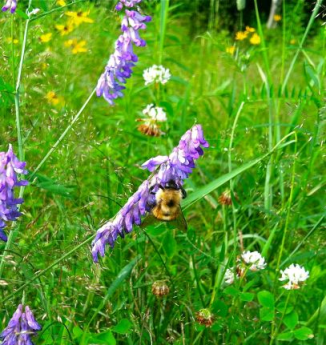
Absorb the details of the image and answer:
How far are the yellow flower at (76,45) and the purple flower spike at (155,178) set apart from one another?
7.49 ft

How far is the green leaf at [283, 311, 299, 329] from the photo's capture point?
1889mm

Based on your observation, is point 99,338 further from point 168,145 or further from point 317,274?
point 168,145

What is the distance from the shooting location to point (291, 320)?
6.28 ft

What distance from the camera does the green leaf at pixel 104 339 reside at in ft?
5.70

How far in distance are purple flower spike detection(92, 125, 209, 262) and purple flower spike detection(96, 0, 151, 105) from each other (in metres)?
0.54

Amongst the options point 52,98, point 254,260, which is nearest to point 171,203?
point 254,260

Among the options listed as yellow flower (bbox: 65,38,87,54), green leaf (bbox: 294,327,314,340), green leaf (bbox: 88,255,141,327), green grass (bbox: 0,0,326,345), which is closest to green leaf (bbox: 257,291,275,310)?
green grass (bbox: 0,0,326,345)

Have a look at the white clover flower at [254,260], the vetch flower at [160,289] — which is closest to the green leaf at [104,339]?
the vetch flower at [160,289]

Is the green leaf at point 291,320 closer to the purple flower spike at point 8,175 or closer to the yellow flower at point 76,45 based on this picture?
the purple flower spike at point 8,175

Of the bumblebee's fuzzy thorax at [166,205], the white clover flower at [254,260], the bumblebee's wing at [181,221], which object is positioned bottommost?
the white clover flower at [254,260]

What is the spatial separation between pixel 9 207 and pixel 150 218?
309 mm

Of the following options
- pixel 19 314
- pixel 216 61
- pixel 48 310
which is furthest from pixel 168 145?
pixel 216 61

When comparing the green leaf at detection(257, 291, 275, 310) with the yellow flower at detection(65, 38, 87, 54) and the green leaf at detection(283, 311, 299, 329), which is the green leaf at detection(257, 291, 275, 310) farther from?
the yellow flower at detection(65, 38, 87, 54)

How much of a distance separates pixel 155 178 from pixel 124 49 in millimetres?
601
